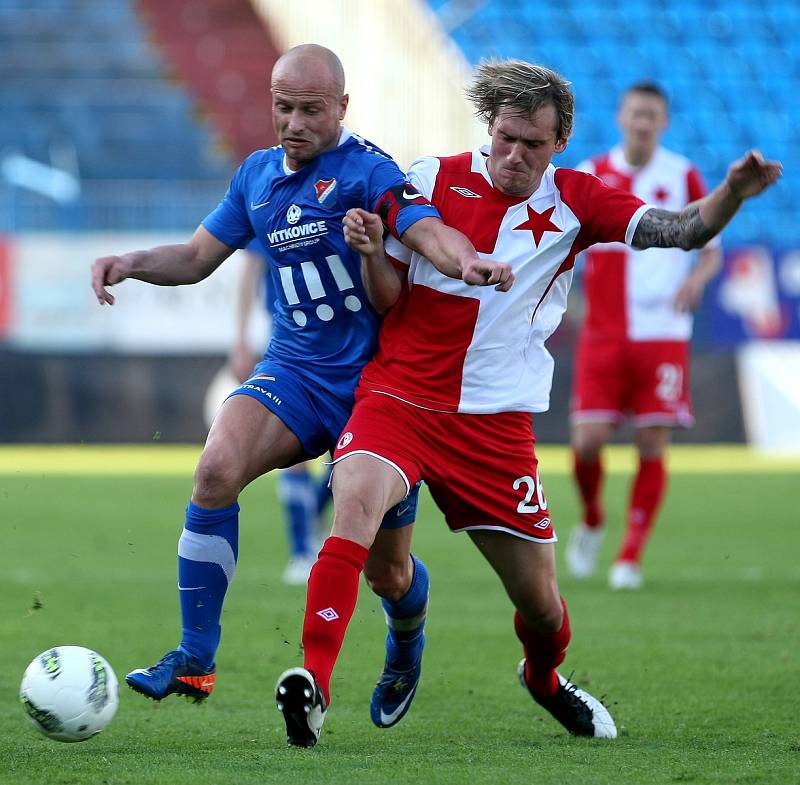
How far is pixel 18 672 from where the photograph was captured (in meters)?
5.46

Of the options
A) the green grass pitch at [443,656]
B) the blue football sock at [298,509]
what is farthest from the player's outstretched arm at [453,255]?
the blue football sock at [298,509]

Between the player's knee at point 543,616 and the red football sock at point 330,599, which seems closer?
the red football sock at point 330,599

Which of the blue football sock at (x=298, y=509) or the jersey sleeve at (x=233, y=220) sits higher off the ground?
the jersey sleeve at (x=233, y=220)

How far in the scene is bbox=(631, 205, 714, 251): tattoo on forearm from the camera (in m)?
4.28

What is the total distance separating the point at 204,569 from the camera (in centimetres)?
454

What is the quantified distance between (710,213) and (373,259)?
100 centimetres

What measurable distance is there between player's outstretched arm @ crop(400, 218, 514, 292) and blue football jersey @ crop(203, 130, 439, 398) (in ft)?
0.89

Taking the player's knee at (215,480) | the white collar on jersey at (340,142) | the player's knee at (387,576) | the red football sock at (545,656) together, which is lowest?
the red football sock at (545,656)

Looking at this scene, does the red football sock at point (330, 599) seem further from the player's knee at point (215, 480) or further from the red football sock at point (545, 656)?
the red football sock at point (545, 656)

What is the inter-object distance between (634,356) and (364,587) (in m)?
2.06

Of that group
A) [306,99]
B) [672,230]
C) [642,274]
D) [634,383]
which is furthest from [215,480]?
[642,274]

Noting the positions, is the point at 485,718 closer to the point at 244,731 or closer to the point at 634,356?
the point at 244,731

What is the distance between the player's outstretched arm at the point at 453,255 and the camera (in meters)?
3.96

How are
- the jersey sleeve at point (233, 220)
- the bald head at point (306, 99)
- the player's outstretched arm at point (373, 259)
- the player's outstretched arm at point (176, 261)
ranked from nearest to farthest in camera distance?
the player's outstretched arm at point (373, 259) → the bald head at point (306, 99) → the player's outstretched arm at point (176, 261) → the jersey sleeve at point (233, 220)
